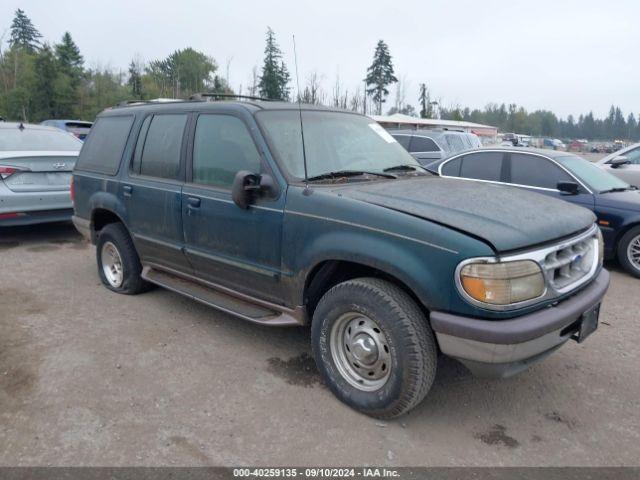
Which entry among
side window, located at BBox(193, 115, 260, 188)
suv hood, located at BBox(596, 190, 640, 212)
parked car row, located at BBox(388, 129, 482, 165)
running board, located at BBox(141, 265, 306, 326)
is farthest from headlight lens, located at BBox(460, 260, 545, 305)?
parked car row, located at BBox(388, 129, 482, 165)

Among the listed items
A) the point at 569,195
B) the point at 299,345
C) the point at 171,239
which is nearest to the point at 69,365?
the point at 171,239

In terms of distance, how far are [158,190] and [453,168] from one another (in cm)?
492

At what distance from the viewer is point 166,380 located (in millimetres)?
3557

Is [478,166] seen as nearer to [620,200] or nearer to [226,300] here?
[620,200]

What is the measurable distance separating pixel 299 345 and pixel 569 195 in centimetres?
441

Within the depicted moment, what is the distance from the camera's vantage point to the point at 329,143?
12.9 feet

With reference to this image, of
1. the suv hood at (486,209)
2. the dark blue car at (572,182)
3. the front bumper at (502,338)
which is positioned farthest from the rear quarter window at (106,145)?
the dark blue car at (572,182)

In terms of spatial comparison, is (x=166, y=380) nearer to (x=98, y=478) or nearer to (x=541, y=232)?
(x=98, y=478)

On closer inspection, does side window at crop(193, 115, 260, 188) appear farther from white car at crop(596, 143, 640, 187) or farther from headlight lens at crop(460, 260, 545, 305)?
white car at crop(596, 143, 640, 187)

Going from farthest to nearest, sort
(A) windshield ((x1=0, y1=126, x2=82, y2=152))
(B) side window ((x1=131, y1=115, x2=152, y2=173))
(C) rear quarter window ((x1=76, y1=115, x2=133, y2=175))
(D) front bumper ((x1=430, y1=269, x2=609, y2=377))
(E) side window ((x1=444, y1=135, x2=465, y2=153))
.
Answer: (E) side window ((x1=444, y1=135, x2=465, y2=153)), (A) windshield ((x1=0, y1=126, x2=82, y2=152)), (C) rear quarter window ((x1=76, y1=115, x2=133, y2=175)), (B) side window ((x1=131, y1=115, x2=152, y2=173)), (D) front bumper ((x1=430, y1=269, x2=609, y2=377))

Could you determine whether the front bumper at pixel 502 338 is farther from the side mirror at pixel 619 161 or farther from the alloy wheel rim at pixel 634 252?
the side mirror at pixel 619 161

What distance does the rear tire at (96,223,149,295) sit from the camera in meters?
5.05

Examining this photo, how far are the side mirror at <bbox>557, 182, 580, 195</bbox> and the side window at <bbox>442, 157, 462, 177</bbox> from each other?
1.60m

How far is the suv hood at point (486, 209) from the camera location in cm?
275
